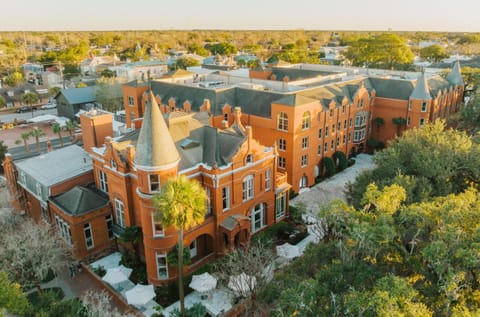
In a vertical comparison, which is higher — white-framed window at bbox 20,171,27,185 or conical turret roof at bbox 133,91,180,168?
conical turret roof at bbox 133,91,180,168

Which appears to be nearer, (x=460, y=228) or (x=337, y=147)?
(x=460, y=228)

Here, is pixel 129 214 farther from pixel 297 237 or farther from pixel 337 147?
pixel 337 147

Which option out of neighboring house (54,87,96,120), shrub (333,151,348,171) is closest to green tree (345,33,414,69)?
shrub (333,151,348,171)

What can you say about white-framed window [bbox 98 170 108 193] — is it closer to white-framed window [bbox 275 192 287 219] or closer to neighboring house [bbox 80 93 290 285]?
neighboring house [bbox 80 93 290 285]

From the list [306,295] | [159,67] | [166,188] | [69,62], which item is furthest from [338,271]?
[69,62]

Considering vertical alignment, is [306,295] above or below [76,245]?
above

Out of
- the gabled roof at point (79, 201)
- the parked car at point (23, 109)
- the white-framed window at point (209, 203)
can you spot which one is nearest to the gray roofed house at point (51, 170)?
the gabled roof at point (79, 201)
